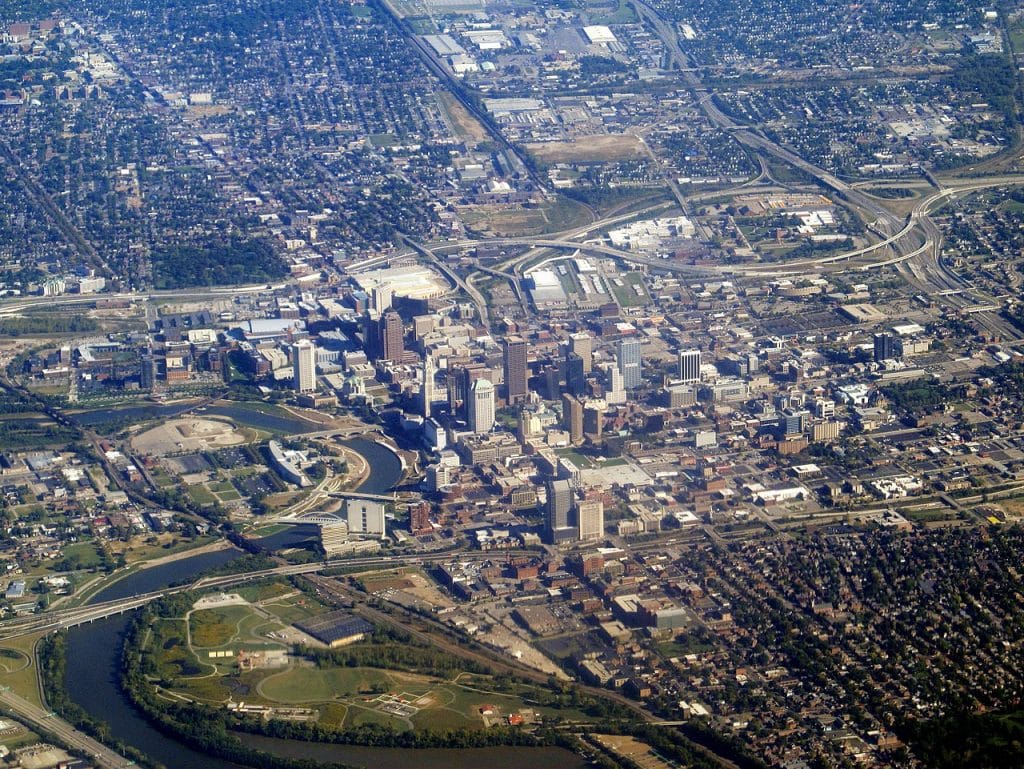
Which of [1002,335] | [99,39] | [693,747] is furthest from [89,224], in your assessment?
[693,747]

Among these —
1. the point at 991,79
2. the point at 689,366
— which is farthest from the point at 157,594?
the point at 991,79

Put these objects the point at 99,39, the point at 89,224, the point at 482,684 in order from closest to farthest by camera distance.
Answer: the point at 482,684 < the point at 89,224 < the point at 99,39

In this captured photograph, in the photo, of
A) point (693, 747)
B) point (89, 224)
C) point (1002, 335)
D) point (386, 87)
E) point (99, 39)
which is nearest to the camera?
point (693, 747)

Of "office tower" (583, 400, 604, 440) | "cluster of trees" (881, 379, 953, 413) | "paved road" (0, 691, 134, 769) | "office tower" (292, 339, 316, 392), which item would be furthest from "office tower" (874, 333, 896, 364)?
"paved road" (0, 691, 134, 769)

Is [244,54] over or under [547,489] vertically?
over

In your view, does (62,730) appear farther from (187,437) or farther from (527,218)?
(527,218)

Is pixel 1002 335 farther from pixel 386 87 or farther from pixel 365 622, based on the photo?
pixel 386 87
